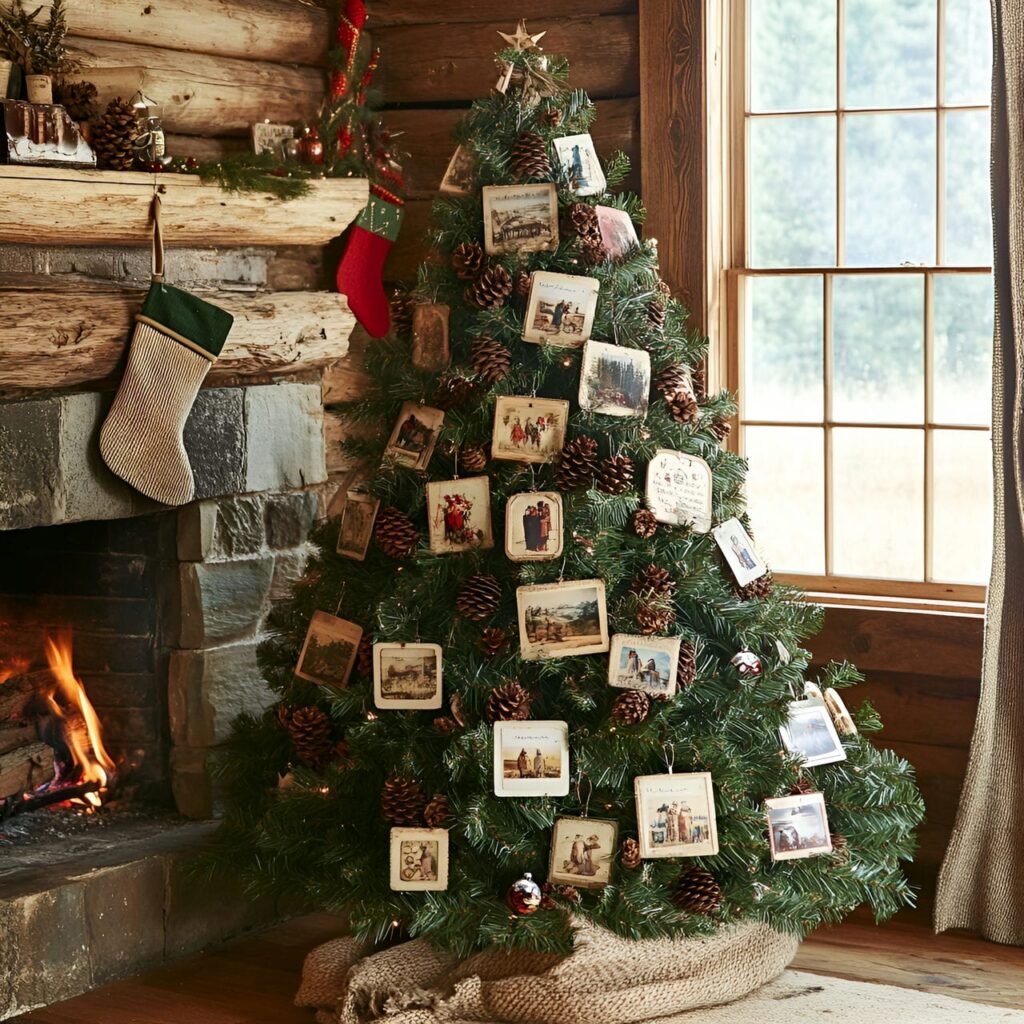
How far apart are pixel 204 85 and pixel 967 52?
5.77ft

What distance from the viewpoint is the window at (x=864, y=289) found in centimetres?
354

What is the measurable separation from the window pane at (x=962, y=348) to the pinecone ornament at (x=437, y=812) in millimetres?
1538

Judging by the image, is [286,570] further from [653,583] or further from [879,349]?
[879,349]

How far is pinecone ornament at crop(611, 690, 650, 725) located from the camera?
288 centimetres

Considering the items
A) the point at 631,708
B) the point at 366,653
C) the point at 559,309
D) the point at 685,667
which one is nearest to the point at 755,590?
the point at 685,667

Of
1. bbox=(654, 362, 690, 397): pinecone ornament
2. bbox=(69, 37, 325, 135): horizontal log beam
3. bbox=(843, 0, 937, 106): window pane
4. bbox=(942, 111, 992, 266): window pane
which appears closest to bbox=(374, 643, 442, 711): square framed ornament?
bbox=(654, 362, 690, 397): pinecone ornament

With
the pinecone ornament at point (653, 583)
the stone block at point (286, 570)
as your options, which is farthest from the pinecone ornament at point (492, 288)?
the stone block at point (286, 570)

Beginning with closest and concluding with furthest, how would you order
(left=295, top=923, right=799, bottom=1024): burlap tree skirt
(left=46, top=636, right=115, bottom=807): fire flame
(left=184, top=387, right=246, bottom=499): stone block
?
1. (left=295, top=923, right=799, bottom=1024): burlap tree skirt
2. (left=184, top=387, right=246, bottom=499): stone block
3. (left=46, top=636, right=115, bottom=807): fire flame

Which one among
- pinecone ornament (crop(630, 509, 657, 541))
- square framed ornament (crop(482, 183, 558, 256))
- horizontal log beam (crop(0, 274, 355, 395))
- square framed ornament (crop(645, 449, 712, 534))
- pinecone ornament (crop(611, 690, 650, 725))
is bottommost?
pinecone ornament (crop(611, 690, 650, 725))

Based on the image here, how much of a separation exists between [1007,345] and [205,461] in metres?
1.78

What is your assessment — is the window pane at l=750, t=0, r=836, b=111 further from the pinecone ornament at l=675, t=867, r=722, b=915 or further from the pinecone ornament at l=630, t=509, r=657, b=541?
the pinecone ornament at l=675, t=867, r=722, b=915

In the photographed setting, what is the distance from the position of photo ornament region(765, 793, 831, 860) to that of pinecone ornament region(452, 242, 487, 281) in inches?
47.1

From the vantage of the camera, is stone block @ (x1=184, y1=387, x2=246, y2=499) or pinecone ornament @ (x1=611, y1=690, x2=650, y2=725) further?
stone block @ (x1=184, y1=387, x2=246, y2=499)

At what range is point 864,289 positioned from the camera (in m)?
3.64
